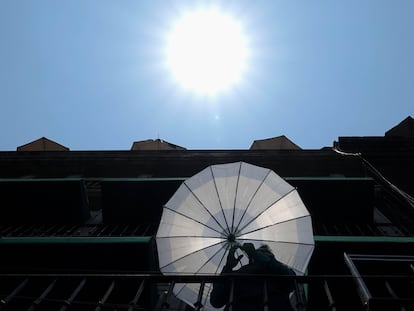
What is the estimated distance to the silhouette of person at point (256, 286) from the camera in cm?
455

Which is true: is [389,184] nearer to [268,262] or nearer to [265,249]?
[265,249]

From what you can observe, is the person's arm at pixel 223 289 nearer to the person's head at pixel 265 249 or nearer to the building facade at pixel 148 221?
the person's head at pixel 265 249

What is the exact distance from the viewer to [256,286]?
481 centimetres

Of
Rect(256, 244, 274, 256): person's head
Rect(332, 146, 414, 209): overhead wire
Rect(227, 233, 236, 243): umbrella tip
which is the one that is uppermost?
Rect(332, 146, 414, 209): overhead wire

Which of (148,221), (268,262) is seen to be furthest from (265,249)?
(148,221)

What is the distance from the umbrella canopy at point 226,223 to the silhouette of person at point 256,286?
346 millimetres

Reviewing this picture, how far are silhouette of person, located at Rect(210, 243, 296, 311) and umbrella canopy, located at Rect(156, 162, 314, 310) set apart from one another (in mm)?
346

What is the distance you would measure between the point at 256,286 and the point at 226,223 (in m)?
0.94

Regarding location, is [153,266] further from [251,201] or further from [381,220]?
[381,220]

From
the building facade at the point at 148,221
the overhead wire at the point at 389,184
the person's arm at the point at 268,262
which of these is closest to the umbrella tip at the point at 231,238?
the person's arm at the point at 268,262

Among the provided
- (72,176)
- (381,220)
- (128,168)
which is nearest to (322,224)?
(381,220)

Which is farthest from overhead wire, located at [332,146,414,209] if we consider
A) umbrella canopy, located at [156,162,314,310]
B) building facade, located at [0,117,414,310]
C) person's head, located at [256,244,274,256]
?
person's head, located at [256,244,274,256]

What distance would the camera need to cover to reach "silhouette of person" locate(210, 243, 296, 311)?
14.9 ft

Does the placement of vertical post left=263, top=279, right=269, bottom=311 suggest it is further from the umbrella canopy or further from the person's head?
the umbrella canopy
